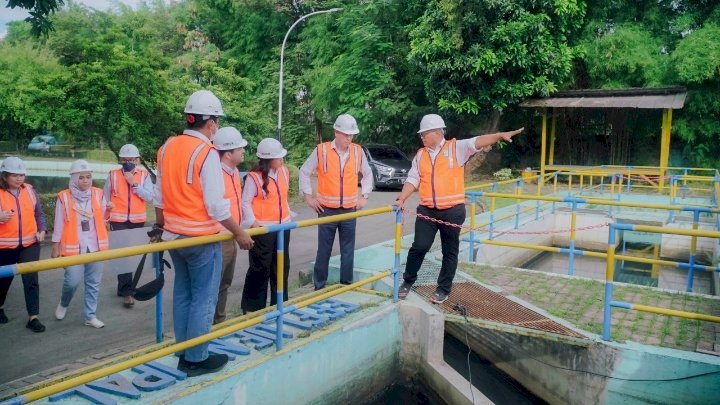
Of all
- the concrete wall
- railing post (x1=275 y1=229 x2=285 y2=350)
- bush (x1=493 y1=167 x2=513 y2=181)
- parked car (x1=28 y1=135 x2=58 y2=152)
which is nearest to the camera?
railing post (x1=275 y1=229 x2=285 y2=350)

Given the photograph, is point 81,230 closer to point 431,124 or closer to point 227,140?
point 227,140

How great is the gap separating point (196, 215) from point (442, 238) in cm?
279

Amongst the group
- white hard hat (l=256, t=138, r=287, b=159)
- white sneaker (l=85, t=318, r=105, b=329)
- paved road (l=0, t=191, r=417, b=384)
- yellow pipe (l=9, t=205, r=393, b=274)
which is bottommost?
paved road (l=0, t=191, r=417, b=384)

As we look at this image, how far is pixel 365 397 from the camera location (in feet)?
17.7

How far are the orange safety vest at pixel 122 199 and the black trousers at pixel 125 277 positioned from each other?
60mm

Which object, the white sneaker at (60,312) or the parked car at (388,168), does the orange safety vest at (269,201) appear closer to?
the white sneaker at (60,312)

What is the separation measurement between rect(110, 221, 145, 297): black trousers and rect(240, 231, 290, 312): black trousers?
1820 mm

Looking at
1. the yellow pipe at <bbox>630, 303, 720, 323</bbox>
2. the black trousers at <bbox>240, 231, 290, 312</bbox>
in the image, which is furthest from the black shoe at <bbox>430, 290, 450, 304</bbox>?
the yellow pipe at <bbox>630, 303, 720, 323</bbox>

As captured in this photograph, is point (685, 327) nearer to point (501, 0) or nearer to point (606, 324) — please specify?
point (606, 324)

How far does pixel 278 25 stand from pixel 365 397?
89.1 ft

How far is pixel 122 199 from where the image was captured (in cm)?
663

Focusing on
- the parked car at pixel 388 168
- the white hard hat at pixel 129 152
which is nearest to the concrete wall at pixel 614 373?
the white hard hat at pixel 129 152

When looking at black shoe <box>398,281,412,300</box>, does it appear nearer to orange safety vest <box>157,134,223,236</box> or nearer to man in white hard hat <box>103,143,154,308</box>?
orange safety vest <box>157,134,223,236</box>

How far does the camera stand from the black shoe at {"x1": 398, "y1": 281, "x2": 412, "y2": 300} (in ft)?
19.2
